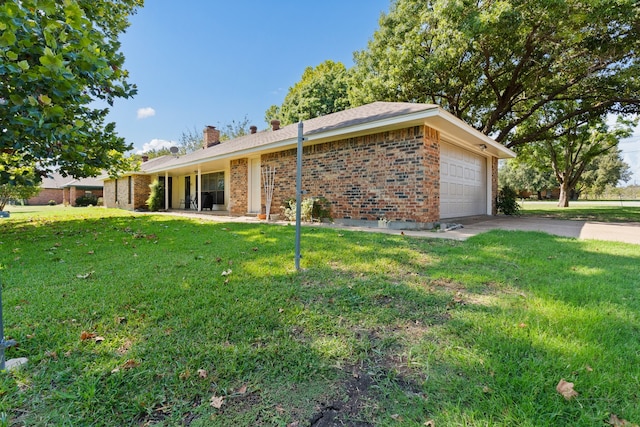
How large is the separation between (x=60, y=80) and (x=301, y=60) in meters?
25.3

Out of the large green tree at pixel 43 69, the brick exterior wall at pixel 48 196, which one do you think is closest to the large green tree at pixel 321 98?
the large green tree at pixel 43 69

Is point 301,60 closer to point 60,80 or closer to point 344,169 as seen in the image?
point 344,169

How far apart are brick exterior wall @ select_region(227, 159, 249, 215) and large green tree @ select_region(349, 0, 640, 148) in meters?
7.87

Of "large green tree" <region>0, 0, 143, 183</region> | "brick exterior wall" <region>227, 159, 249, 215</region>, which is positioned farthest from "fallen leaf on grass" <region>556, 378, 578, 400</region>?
"brick exterior wall" <region>227, 159, 249, 215</region>

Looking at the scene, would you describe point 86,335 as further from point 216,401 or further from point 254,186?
point 254,186

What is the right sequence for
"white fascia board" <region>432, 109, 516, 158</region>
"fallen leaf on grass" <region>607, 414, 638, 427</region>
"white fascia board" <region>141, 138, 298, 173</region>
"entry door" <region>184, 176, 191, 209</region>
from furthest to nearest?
"entry door" <region>184, 176, 191, 209</region>, "white fascia board" <region>141, 138, 298, 173</region>, "white fascia board" <region>432, 109, 516, 158</region>, "fallen leaf on grass" <region>607, 414, 638, 427</region>

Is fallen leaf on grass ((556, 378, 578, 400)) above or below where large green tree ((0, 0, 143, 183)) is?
below

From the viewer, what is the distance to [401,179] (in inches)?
301

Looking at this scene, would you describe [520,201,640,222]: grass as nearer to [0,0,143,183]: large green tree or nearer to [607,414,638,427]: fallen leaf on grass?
[607,414,638,427]: fallen leaf on grass

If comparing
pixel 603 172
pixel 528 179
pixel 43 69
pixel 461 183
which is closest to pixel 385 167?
pixel 461 183

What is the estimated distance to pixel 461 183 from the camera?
1050 cm

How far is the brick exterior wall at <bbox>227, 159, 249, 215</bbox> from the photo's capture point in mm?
12758

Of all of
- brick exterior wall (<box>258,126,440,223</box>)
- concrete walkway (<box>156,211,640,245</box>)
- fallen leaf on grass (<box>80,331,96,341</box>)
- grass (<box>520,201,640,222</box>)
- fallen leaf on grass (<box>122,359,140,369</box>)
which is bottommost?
fallen leaf on grass (<box>122,359,140,369</box>)

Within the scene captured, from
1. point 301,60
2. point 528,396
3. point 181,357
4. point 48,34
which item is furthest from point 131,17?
point 301,60
